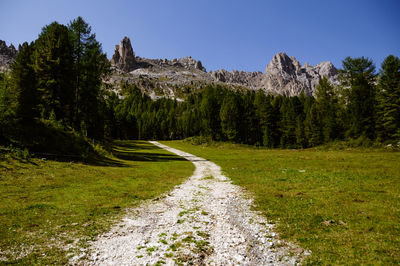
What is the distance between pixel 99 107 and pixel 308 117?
75.3 metres

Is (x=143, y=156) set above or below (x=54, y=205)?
below

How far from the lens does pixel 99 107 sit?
4416 cm

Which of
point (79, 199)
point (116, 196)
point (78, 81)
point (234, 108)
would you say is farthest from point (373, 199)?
point (234, 108)

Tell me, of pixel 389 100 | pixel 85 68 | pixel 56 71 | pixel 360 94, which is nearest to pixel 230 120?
pixel 360 94

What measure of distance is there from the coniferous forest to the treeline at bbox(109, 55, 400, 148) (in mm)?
246

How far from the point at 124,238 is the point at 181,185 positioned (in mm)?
10393

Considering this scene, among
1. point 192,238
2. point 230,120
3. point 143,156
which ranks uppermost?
point 230,120

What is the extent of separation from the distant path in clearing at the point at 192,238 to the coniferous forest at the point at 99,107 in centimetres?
2166

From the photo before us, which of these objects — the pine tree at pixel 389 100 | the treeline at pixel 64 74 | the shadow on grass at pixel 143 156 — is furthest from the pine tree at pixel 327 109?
the treeline at pixel 64 74

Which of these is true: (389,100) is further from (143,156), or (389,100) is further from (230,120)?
(143,156)

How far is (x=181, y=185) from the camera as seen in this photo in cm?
1797

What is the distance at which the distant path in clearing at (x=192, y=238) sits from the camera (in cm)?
621

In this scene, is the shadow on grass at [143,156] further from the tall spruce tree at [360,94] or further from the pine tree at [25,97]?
the tall spruce tree at [360,94]

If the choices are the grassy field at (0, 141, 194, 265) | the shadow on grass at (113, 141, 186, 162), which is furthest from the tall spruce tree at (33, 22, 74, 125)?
the grassy field at (0, 141, 194, 265)
